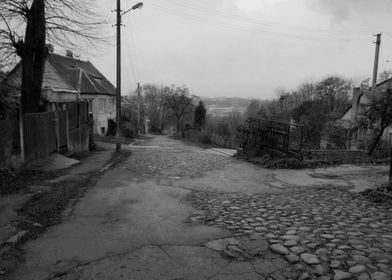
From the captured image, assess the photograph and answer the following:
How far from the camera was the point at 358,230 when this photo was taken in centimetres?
495

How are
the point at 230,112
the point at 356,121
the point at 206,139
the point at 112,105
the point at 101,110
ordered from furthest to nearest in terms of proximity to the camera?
the point at 230,112, the point at 112,105, the point at 206,139, the point at 101,110, the point at 356,121

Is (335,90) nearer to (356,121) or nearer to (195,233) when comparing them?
(356,121)

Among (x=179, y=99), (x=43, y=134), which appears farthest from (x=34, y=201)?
(x=179, y=99)

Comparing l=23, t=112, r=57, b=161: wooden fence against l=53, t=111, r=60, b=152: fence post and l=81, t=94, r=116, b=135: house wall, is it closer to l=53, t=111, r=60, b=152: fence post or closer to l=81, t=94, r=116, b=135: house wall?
l=53, t=111, r=60, b=152: fence post

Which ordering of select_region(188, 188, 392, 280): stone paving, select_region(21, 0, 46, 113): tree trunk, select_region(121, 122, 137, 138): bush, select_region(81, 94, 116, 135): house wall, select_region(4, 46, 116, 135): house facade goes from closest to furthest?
1. select_region(188, 188, 392, 280): stone paving
2. select_region(21, 0, 46, 113): tree trunk
3. select_region(4, 46, 116, 135): house facade
4. select_region(81, 94, 116, 135): house wall
5. select_region(121, 122, 137, 138): bush

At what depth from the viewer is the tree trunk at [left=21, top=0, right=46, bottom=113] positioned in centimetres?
1198

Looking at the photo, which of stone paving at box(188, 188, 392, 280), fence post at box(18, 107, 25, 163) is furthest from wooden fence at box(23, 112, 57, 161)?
stone paving at box(188, 188, 392, 280)

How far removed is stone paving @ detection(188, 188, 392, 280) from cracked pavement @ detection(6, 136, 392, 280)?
0.07 ft

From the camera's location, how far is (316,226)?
5.20 meters

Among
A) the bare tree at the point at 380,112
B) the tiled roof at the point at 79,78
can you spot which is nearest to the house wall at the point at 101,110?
the tiled roof at the point at 79,78

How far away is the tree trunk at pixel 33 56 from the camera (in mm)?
11977

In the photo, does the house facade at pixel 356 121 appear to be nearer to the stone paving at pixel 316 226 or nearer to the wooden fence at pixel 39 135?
the stone paving at pixel 316 226

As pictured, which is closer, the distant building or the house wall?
the house wall

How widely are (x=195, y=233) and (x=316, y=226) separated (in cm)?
202
